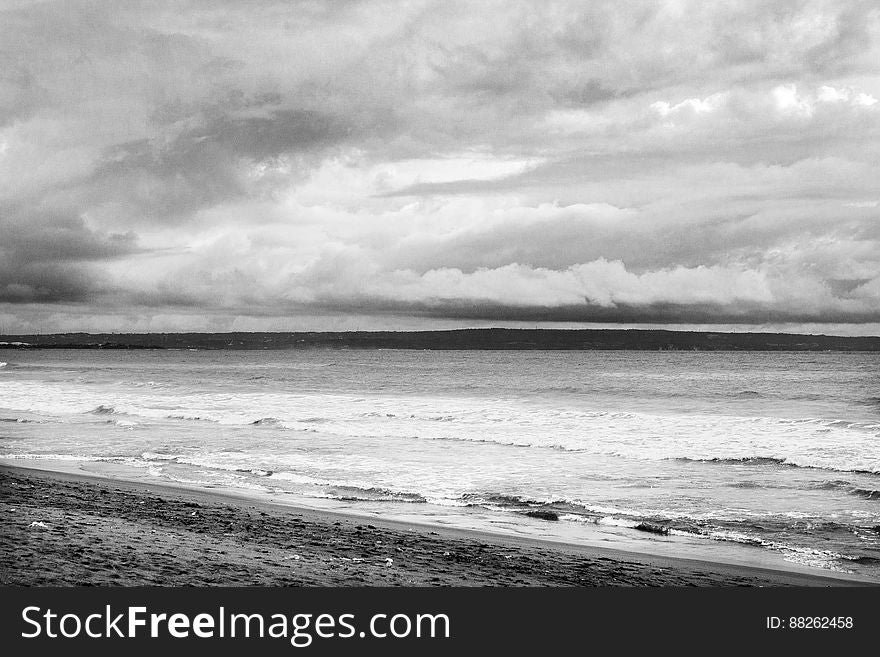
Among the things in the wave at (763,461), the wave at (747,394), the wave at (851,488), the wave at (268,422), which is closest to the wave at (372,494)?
the wave at (851,488)

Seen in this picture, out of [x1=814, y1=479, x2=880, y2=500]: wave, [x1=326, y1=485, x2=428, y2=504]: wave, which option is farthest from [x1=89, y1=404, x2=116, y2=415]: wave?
[x1=814, y1=479, x2=880, y2=500]: wave

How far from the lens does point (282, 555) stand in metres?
9.40

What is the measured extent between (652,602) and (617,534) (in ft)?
14.5

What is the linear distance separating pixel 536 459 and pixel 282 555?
11.6 metres

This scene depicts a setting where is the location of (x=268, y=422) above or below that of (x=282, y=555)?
below

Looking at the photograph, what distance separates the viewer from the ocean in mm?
12391

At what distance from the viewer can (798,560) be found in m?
10.3

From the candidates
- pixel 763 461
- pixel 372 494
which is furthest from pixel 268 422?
pixel 763 461

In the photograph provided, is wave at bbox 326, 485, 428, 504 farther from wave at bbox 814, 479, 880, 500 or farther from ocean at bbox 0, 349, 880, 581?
wave at bbox 814, 479, 880, 500

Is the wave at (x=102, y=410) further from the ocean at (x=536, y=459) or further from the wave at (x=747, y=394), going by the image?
the wave at (x=747, y=394)

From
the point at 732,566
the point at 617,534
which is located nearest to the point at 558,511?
the point at 617,534

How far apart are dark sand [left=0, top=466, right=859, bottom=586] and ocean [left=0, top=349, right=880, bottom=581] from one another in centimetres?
122

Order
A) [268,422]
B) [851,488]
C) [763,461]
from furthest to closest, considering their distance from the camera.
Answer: [268,422]
[763,461]
[851,488]

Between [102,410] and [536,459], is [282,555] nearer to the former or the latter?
[536,459]
